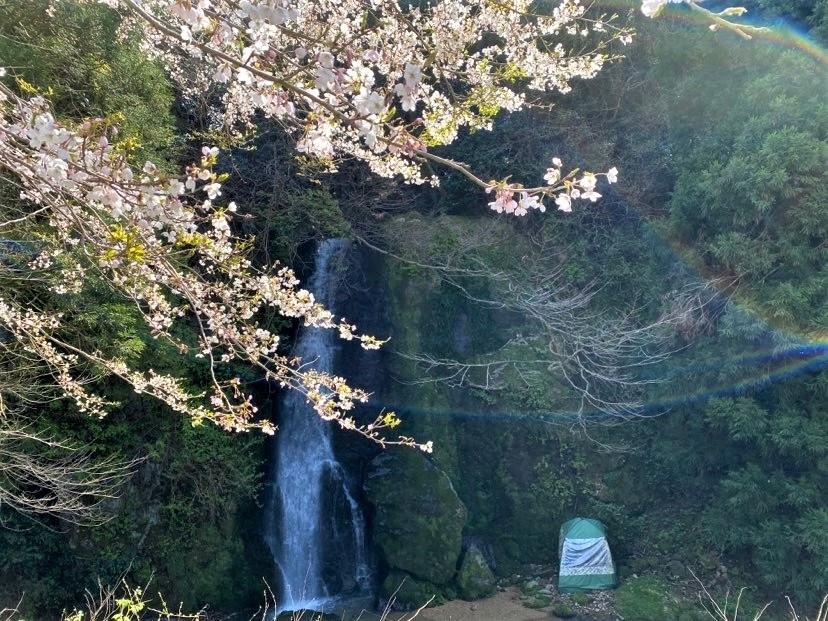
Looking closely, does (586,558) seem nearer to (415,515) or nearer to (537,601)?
(537,601)

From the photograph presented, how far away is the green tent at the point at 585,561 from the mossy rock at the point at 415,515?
4.54ft

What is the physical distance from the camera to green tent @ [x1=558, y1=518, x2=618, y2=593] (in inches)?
306

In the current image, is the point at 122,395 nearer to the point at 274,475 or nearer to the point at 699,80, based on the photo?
the point at 274,475

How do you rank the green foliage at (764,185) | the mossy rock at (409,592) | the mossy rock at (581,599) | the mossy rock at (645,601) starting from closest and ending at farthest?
the green foliage at (764,185) < the mossy rock at (645,601) < the mossy rock at (581,599) < the mossy rock at (409,592)

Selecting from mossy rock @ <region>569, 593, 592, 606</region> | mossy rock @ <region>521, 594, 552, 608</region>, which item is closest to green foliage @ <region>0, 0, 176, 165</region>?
mossy rock @ <region>521, 594, 552, 608</region>

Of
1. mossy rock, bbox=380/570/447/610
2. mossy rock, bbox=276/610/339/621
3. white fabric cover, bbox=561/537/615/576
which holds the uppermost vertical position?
white fabric cover, bbox=561/537/615/576

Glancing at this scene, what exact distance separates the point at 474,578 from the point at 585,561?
1444 millimetres

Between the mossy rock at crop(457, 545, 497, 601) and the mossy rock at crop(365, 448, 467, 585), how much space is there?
0.48ft

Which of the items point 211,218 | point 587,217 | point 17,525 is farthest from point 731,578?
point 17,525

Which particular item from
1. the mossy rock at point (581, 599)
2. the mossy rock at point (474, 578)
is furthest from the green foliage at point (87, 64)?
the mossy rock at point (581, 599)

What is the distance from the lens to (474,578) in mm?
7957

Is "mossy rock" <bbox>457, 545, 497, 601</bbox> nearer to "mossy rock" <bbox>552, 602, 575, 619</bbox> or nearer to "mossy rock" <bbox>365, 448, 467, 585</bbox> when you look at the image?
"mossy rock" <bbox>365, 448, 467, 585</bbox>

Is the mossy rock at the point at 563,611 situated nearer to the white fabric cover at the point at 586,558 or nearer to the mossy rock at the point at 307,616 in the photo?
the white fabric cover at the point at 586,558

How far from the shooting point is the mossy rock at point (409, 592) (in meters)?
7.74
